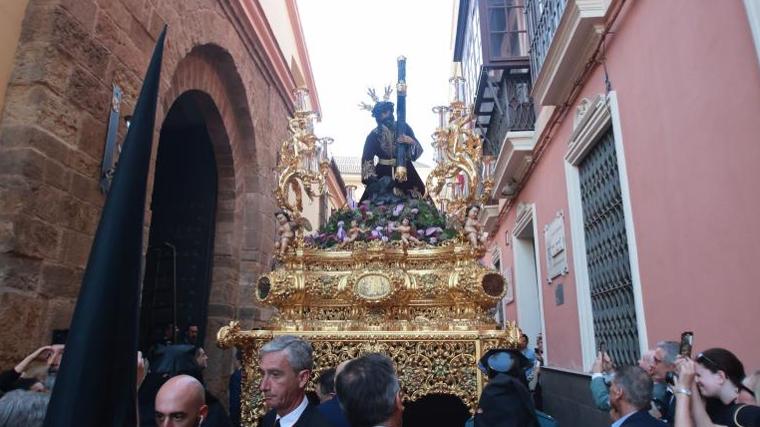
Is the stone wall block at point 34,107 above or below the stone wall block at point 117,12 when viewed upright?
below

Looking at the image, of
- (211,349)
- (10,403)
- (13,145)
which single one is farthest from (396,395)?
(211,349)

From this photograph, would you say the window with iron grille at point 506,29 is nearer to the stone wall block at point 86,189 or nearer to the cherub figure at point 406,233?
the cherub figure at point 406,233

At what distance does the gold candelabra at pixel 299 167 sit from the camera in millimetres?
3779

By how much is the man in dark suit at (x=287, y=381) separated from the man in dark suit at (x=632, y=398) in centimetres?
129

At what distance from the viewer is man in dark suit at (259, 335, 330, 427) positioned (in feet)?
6.82

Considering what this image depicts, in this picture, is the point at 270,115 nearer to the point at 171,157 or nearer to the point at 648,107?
the point at 171,157

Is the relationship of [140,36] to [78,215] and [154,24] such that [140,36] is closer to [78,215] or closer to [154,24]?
[154,24]

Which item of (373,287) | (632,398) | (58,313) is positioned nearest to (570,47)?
(373,287)

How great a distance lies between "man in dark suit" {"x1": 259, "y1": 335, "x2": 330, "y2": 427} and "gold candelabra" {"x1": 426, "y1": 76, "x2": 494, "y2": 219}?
1.87m

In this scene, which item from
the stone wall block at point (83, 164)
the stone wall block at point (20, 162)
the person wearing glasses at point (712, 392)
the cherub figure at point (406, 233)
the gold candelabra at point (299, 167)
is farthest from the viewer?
the gold candelabra at point (299, 167)

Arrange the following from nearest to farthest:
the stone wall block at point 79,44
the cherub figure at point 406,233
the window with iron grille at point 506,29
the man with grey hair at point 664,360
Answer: the man with grey hair at point 664,360 → the stone wall block at point 79,44 → the cherub figure at point 406,233 → the window with iron grille at point 506,29

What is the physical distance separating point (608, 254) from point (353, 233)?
2619 millimetres

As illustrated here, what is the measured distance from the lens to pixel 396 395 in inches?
68.6

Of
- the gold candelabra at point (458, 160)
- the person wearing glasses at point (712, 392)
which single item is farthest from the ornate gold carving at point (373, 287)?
the person wearing glasses at point (712, 392)
